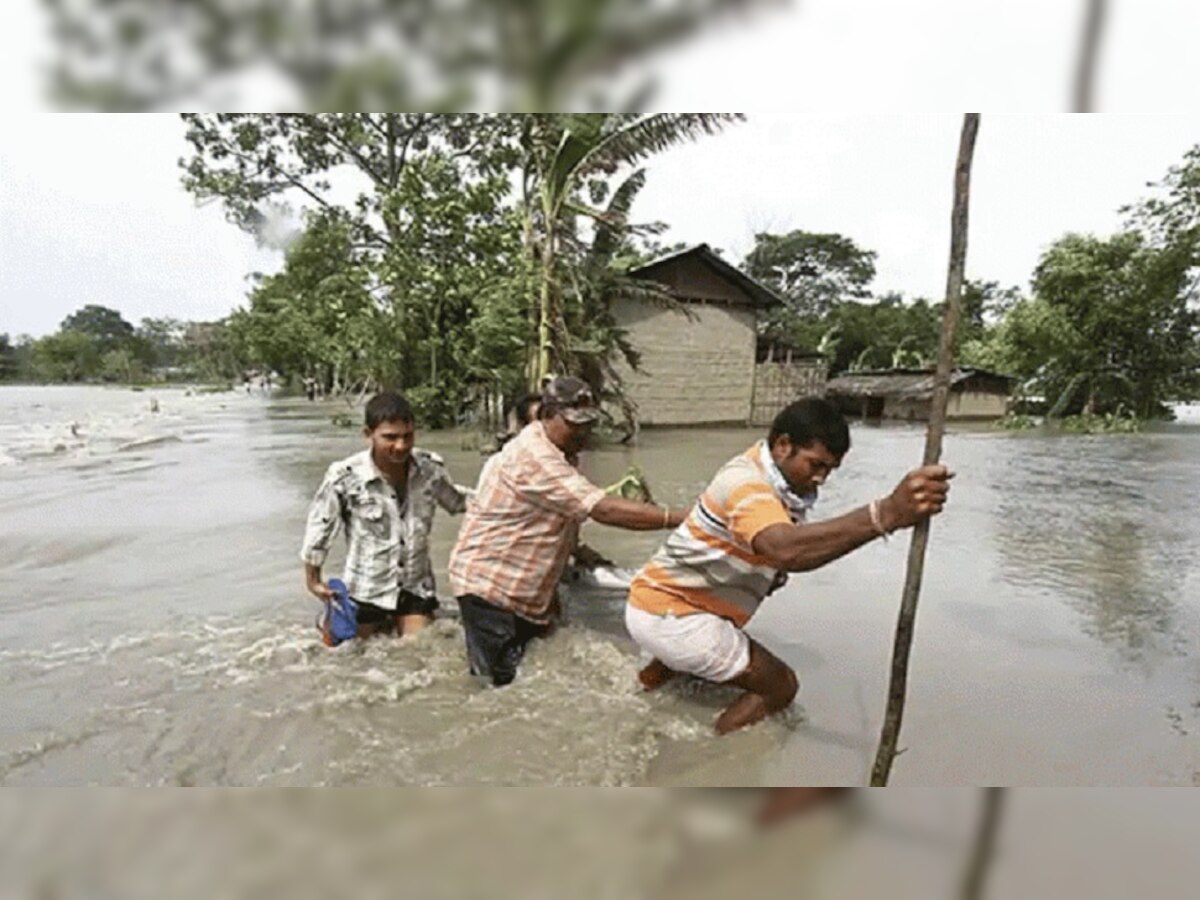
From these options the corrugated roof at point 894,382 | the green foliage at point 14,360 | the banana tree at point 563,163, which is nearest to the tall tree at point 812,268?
the corrugated roof at point 894,382

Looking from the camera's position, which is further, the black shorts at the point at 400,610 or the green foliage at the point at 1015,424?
the green foliage at the point at 1015,424

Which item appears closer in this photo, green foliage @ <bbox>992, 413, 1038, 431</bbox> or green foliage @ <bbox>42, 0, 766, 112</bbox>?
green foliage @ <bbox>42, 0, 766, 112</bbox>

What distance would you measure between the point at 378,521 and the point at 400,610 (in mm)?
535

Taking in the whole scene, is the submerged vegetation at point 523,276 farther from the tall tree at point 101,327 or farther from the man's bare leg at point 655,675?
the tall tree at point 101,327

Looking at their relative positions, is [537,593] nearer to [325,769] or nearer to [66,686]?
[325,769]

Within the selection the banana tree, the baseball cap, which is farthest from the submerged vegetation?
the baseball cap

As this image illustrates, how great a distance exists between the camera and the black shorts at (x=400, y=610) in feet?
13.3

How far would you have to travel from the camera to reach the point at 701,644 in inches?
119

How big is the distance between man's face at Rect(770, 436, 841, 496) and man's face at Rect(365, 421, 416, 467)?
5.70 ft

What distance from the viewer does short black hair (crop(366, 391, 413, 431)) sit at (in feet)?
12.1

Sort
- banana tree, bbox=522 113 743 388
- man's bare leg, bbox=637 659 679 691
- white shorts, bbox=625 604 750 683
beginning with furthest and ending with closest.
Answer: banana tree, bbox=522 113 743 388
man's bare leg, bbox=637 659 679 691
white shorts, bbox=625 604 750 683

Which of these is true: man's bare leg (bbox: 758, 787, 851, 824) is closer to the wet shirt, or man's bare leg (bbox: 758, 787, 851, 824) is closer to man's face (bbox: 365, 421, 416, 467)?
man's face (bbox: 365, 421, 416, 467)

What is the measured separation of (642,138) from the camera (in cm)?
978

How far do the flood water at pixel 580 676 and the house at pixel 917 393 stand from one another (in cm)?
1945
